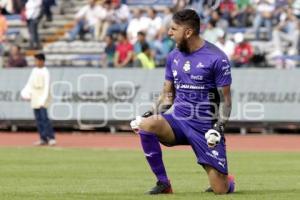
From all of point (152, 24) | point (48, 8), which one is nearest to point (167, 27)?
point (152, 24)

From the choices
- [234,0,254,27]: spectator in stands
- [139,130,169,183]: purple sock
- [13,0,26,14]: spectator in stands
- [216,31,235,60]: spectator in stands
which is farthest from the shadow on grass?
[13,0,26,14]: spectator in stands

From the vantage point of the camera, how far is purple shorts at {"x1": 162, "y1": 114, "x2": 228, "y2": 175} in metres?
12.0

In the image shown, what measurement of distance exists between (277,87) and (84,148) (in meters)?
6.49

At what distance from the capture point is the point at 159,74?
89.7 ft

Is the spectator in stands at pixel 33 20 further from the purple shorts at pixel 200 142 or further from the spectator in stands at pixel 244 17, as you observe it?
the purple shorts at pixel 200 142

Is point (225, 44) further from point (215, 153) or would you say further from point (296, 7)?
point (215, 153)

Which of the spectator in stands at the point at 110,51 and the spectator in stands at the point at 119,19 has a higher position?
the spectator in stands at the point at 119,19

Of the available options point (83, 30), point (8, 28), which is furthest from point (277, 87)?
point (8, 28)

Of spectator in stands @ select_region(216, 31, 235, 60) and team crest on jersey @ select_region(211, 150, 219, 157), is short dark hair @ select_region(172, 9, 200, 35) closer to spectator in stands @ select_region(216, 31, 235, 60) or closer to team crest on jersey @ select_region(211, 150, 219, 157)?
team crest on jersey @ select_region(211, 150, 219, 157)

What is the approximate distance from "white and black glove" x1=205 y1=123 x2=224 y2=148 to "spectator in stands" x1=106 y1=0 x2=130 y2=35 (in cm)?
1970

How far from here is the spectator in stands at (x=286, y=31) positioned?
28750mm

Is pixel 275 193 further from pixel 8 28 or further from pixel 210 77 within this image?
pixel 8 28

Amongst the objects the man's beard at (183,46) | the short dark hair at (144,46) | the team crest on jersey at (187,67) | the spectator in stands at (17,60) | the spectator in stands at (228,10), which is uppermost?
the man's beard at (183,46)

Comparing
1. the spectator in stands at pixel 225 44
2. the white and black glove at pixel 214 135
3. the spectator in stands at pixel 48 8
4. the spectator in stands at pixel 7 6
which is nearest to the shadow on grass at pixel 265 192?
the white and black glove at pixel 214 135
